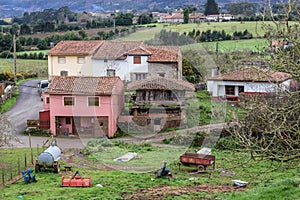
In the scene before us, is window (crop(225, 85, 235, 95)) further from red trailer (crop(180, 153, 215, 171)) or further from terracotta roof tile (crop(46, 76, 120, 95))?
red trailer (crop(180, 153, 215, 171))

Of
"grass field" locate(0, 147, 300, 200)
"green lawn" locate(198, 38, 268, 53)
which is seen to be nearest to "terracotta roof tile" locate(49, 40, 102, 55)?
"green lawn" locate(198, 38, 268, 53)

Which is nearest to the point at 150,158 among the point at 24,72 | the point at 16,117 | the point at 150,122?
the point at 150,122

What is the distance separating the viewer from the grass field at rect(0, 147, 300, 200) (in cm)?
1649

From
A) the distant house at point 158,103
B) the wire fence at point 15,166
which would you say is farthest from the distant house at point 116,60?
the wire fence at point 15,166

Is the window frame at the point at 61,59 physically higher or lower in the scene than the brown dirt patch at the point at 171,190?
higher

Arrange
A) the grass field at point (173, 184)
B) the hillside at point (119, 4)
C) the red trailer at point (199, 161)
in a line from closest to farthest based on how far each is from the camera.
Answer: the grass field at point (173, 184)
the red trailer at point (199, 161)
the hillside at point (119, 4)

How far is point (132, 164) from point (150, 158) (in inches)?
56.3

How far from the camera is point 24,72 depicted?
5478cm

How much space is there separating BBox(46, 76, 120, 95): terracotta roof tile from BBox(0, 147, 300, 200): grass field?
8.78 metres

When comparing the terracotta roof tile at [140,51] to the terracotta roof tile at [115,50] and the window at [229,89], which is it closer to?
the terracotta roof tile at [115,50]

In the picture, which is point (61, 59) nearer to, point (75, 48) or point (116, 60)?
point (75, 48)

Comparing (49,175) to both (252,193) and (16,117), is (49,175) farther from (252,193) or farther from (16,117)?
(16,117)

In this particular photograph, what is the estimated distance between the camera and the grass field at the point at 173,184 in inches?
649

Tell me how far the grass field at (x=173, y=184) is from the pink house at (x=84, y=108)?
26.1 ft
